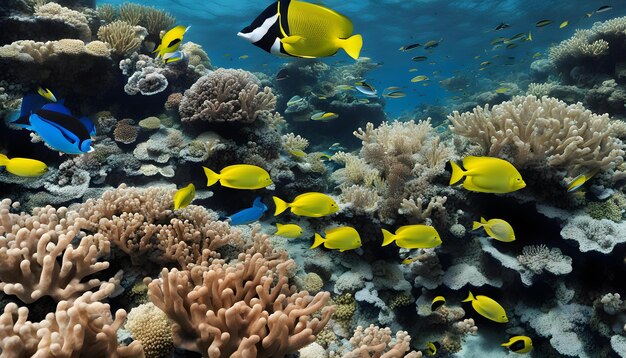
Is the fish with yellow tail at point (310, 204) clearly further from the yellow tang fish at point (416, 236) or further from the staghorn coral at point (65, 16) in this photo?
the staghorn coral at point (65, 16)

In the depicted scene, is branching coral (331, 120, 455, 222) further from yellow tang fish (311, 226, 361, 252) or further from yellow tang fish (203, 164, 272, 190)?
yellow tang fish (203, 164, 272, 190)

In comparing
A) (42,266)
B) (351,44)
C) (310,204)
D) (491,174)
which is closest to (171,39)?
(310,204)

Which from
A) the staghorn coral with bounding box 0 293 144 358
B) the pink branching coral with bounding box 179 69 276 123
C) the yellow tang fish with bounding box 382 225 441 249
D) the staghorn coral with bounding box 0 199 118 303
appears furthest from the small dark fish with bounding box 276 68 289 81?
the staghorn coral with bounding box 0 293 144 358

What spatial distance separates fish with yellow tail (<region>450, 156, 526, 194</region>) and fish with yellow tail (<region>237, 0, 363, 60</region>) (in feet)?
6.66

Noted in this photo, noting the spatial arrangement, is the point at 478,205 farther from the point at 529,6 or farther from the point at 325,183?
the point at 529,6

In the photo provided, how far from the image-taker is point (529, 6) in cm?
3231

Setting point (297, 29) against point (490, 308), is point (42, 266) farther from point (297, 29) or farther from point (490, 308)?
point (490, 308)

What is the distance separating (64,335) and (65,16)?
Answer: 313 inches

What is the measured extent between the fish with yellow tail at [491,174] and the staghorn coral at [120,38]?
7.51 meters

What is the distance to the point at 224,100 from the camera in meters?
6.40

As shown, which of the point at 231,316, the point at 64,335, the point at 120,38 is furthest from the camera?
the point at 120,38

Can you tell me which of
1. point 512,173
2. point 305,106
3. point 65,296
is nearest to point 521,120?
point 512,173

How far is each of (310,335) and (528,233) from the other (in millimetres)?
4143

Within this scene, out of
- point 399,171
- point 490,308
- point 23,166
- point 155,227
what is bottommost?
point 490,308
